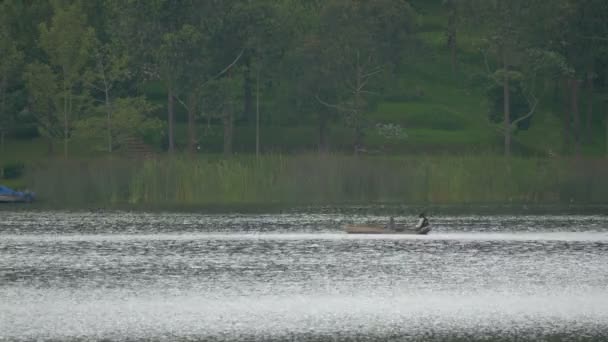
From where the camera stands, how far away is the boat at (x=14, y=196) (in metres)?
84.2

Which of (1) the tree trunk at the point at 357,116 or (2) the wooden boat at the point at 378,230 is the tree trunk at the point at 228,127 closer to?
(1) the tree trunk at the point at 357,116

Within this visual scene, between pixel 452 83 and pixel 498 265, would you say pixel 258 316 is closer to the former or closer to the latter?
pixel 498 265

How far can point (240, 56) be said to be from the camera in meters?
117

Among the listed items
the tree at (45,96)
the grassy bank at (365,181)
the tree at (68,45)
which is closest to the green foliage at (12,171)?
the tree at (68,45)

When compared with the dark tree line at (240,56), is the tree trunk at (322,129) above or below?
below

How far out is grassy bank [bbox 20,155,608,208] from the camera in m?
75.4

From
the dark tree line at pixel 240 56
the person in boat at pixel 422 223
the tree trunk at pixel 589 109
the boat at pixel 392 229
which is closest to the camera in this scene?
the boat at pixel 392 229

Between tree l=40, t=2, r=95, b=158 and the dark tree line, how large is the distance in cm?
13

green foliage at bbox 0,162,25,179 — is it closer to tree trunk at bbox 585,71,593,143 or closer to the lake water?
the lake water

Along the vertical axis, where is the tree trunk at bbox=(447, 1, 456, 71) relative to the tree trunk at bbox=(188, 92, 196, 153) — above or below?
above

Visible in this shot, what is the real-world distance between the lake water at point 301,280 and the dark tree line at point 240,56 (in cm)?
3871

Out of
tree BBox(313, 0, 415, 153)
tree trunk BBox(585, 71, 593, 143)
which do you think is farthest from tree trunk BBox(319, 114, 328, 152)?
tree trunk BBox(585, 71, 593, 143)

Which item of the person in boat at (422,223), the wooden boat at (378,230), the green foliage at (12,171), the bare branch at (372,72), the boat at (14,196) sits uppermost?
the bare branch at (372,72)

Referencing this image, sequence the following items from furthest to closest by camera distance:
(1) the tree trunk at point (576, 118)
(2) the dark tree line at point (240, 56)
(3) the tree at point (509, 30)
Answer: (1) the tree trunk at point (576, 118), (3) the tree at point (509, 30), (2) the dark tree line at point (240, 56)
